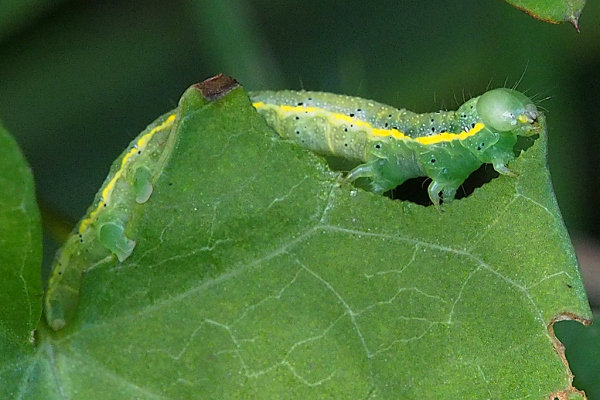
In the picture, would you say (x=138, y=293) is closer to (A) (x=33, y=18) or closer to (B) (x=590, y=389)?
(B) (x=590, y=389)

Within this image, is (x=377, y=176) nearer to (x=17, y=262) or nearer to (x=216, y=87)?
(x=216, y=87)

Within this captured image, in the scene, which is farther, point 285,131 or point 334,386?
point 285,131

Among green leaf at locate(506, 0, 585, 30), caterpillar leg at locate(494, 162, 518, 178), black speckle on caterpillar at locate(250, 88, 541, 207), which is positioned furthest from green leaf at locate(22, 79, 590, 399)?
green leaf at locate(506, 0, 585, 30)

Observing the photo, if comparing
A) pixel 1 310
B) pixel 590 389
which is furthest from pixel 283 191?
pixel 590 389

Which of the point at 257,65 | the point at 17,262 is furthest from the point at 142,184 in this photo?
the point at 257,65

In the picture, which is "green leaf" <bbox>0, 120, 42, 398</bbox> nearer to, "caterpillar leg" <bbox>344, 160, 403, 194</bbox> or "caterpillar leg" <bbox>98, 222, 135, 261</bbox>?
"caterpillar leg" <bbox>98, 222, 135, 261</bbox>

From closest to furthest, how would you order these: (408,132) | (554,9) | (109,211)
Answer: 1. (554,9)
2. (408,132)
3. (109,211)

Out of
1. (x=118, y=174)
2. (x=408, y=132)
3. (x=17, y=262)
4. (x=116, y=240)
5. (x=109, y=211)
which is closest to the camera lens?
(x=17, y=262)
